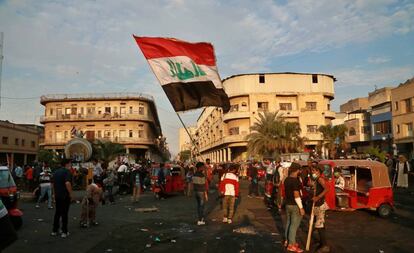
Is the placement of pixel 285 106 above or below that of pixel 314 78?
below

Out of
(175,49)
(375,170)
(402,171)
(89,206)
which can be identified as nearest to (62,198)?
(89,206)

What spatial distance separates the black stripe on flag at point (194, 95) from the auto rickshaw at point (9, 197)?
5.00 meters

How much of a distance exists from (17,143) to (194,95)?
190 feet

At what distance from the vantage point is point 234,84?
63.5 meters

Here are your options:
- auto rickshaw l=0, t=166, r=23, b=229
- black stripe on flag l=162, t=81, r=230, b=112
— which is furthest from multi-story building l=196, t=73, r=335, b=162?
auto rickshaw l=0, t=166, r=23, b=229

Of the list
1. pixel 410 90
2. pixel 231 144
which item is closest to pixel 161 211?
pixel 410 90

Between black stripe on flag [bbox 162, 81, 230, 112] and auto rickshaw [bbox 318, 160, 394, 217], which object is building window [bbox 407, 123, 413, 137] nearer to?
auto rickshaw [bbox 318, 160, 394, 217]

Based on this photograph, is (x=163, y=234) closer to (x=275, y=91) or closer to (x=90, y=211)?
(x=90, y=211)

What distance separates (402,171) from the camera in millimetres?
20641

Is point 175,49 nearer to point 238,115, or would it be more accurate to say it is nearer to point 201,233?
point 201,233

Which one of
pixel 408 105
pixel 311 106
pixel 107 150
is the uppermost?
pixel 311 106

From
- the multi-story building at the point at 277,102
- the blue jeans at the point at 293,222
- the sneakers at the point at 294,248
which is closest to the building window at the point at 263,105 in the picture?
the multi-story building at the point at 277,102

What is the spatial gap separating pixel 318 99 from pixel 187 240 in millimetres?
58127

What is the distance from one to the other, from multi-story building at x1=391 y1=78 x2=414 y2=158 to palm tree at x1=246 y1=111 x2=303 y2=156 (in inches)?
451
